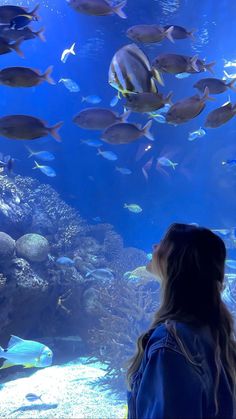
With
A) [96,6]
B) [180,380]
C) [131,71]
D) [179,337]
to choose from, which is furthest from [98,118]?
[180,380]

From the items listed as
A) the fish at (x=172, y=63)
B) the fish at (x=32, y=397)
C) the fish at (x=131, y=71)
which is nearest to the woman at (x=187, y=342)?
the fish at (x=131, y=71)

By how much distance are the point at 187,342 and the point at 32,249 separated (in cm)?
750

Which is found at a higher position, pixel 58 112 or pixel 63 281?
pixel 58 112

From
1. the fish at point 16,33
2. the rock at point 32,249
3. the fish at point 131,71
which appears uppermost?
the fish at point 16,33

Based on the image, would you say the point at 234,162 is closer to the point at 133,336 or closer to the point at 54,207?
the point at 133,336

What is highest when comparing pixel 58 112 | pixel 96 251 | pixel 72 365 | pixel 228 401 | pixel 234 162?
pixel 58 112

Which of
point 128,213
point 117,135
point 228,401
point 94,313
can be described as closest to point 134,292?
point 94,313

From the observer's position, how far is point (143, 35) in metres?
3.94

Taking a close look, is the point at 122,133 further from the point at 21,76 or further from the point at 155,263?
the point at 155,263

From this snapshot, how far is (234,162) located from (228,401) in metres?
7.53

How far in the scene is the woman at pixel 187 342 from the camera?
1137 mm

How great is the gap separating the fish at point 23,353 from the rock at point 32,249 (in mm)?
3541

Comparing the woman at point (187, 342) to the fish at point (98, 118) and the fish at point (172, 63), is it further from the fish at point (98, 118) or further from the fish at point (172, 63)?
the fish at point (98, 118)

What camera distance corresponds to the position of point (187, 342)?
4.01 feet
